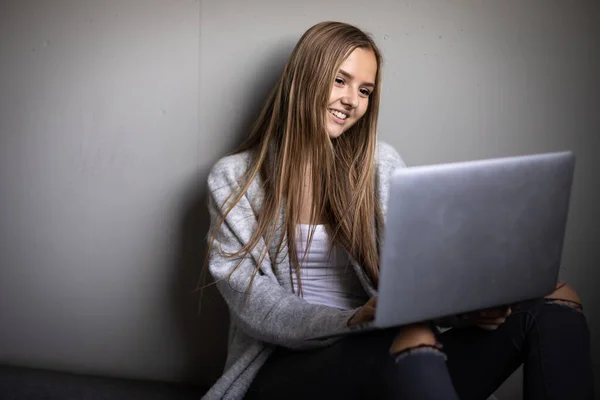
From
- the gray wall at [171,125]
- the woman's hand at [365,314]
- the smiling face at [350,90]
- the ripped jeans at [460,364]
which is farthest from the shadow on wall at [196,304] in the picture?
the woman's hand at [365,314]

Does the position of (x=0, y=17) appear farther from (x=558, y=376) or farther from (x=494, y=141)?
(x=558, y=376)

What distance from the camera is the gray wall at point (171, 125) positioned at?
1.58m

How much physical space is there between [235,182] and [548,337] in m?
0.70

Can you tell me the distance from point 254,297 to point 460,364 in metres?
0.41

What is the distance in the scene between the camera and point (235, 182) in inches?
56.5

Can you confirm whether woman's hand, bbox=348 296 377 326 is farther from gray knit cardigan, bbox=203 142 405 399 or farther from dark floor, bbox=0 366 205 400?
dark floor, bbox=0 366 205 400

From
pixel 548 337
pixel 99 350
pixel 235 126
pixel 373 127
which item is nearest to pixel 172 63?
pixel 235 126

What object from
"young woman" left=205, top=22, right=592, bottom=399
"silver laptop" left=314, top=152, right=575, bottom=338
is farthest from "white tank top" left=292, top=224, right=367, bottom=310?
"silver laptop" left=314, top=152, right=575, bottom=338

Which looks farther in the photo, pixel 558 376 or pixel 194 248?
pixel 194 248

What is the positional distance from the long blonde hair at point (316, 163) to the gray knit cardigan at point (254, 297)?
2cm

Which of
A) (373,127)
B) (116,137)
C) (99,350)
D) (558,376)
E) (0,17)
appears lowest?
(99,350)

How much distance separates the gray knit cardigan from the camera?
1170 millimetres

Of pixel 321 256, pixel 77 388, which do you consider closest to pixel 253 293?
pixel 321 256

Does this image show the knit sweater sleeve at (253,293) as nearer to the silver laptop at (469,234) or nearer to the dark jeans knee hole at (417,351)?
the dark jeans knee hole at (417,351)
